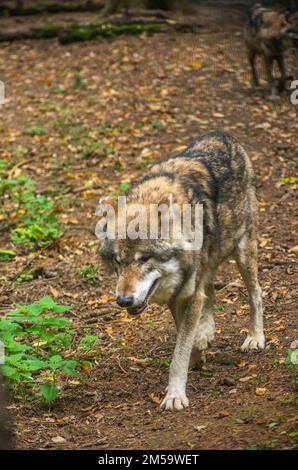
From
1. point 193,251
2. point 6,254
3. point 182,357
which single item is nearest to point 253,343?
point 182,357

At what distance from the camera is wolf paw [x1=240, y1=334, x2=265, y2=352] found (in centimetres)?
715

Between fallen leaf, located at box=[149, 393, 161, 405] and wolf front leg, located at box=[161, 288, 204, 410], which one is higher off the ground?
wolf front leg, located at box=[161, 288, 204, 410]

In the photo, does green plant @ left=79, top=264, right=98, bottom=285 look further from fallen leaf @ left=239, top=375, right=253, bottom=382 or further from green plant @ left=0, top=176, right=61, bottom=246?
fallen leaf @ left=239, top=375, right=253, bottom=382

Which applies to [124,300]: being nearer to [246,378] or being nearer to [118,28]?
[246,378]

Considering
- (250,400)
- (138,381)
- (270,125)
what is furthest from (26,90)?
(250,400)

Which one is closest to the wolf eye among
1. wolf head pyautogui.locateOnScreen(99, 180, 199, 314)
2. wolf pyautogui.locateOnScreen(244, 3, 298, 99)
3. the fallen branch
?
wolf head pyautogui.locateOnScreen(99, 180, 199, 314)

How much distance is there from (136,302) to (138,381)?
126cm

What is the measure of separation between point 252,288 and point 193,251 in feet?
4.34

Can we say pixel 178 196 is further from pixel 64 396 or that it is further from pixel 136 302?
pixel 64 396

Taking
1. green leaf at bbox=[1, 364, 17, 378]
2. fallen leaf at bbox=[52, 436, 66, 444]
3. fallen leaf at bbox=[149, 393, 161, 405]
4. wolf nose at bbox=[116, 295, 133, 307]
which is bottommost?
fallen leaf at bbox=[149, 393, 161, 405]

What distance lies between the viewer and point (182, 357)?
20.5ft

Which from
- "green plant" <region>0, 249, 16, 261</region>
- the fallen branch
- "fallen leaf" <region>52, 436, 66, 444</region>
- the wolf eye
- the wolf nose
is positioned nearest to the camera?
"fallen leaf" <region>52, 436, 66, 444</region>

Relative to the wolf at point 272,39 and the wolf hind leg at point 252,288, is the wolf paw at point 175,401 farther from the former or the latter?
the wolf at point 272,39

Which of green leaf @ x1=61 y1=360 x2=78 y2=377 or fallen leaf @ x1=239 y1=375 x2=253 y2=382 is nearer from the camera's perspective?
green leaf @ x1=61 y1=360 x2=78 y2=377
